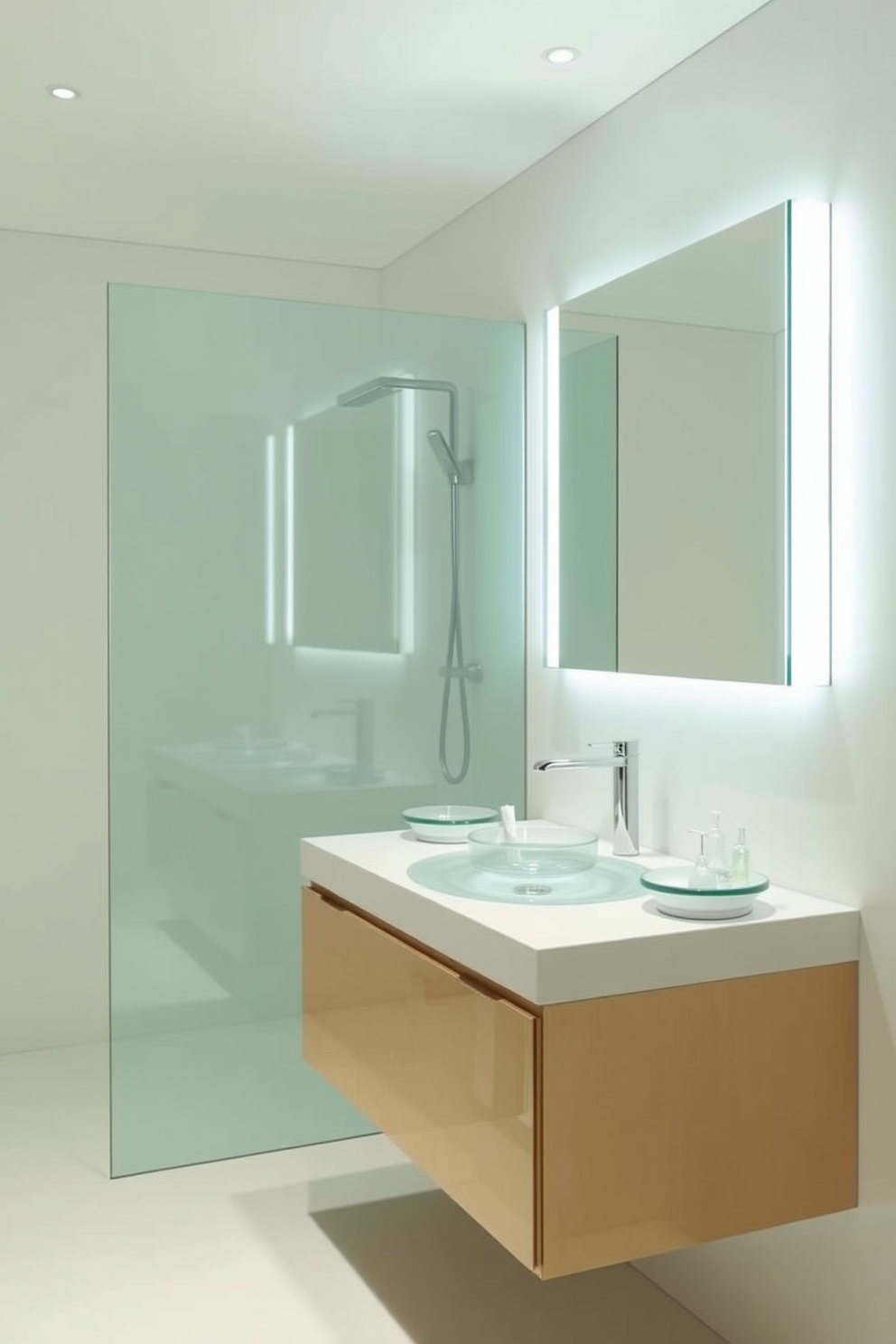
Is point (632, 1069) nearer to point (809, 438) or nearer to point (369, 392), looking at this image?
point (809, 438)

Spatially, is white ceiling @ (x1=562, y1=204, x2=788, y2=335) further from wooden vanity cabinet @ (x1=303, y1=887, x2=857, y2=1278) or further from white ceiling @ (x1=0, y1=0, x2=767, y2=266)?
wooden vanity cabinet @ (x1=303, y1=887, x2=857, y2=1278)

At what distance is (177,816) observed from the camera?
3156 mm

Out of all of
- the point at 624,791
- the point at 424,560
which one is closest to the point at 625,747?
the point at 624,791

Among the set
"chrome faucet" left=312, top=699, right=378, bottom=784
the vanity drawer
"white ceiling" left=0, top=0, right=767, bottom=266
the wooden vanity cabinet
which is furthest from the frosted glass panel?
the wooden vanity cabinet

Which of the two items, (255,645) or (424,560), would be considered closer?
(255,645)

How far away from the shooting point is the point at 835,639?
2348 millimetres

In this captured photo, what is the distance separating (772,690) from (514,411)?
4.08 ft

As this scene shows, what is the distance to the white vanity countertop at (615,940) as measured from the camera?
2.09 meters

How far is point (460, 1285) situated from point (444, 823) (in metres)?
1.00

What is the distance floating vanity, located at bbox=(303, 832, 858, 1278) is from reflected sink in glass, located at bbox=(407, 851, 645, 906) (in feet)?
0.13

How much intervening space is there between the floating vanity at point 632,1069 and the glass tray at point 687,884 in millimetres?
51

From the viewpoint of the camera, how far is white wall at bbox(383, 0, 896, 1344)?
2230 mm

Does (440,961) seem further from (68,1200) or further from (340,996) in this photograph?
(68,1200)

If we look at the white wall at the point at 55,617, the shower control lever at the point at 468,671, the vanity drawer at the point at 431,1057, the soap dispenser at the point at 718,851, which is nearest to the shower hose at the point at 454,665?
the shower control lever at the point at 468,671
